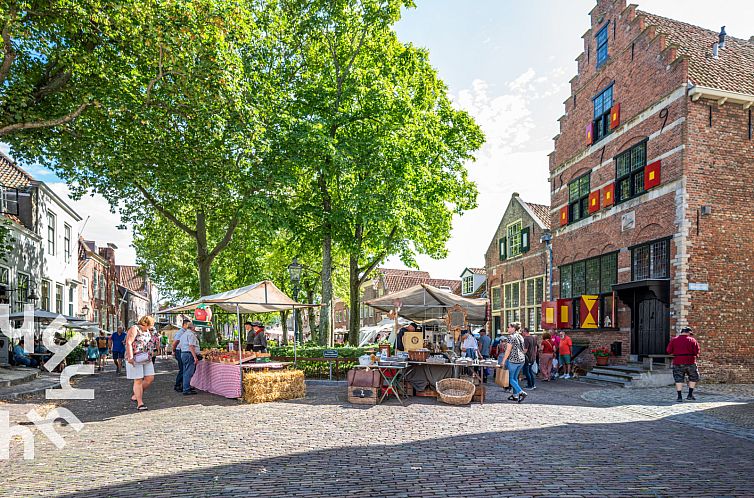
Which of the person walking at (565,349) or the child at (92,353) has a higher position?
the person walking at (565,349)

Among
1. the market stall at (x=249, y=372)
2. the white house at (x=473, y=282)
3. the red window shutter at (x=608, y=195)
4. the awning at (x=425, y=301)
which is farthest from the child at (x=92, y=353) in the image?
the white house at (x=473, y=282)

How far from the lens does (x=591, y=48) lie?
22047 mm

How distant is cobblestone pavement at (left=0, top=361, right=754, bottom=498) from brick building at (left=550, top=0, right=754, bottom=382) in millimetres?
6984

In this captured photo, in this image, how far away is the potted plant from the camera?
18.4 meters

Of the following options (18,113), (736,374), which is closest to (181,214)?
(18,113)

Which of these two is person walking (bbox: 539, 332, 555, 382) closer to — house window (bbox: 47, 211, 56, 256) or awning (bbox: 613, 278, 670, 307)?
awning (bbox: 613, 278, 670, 307)

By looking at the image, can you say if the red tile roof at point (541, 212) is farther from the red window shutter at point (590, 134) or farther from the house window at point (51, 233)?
the house window at point (51, 233)

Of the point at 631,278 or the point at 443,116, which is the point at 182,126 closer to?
the point at 443,116

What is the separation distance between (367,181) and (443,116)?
22.2 ft

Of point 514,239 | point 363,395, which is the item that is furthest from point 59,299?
point 514,239

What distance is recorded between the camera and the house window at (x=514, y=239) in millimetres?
28605

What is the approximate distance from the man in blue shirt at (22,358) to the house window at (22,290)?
3029mm

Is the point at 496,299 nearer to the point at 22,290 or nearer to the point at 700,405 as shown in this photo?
the point at 700,405

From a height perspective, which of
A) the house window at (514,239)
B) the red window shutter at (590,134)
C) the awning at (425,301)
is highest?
the red window shutter at (590,134)
